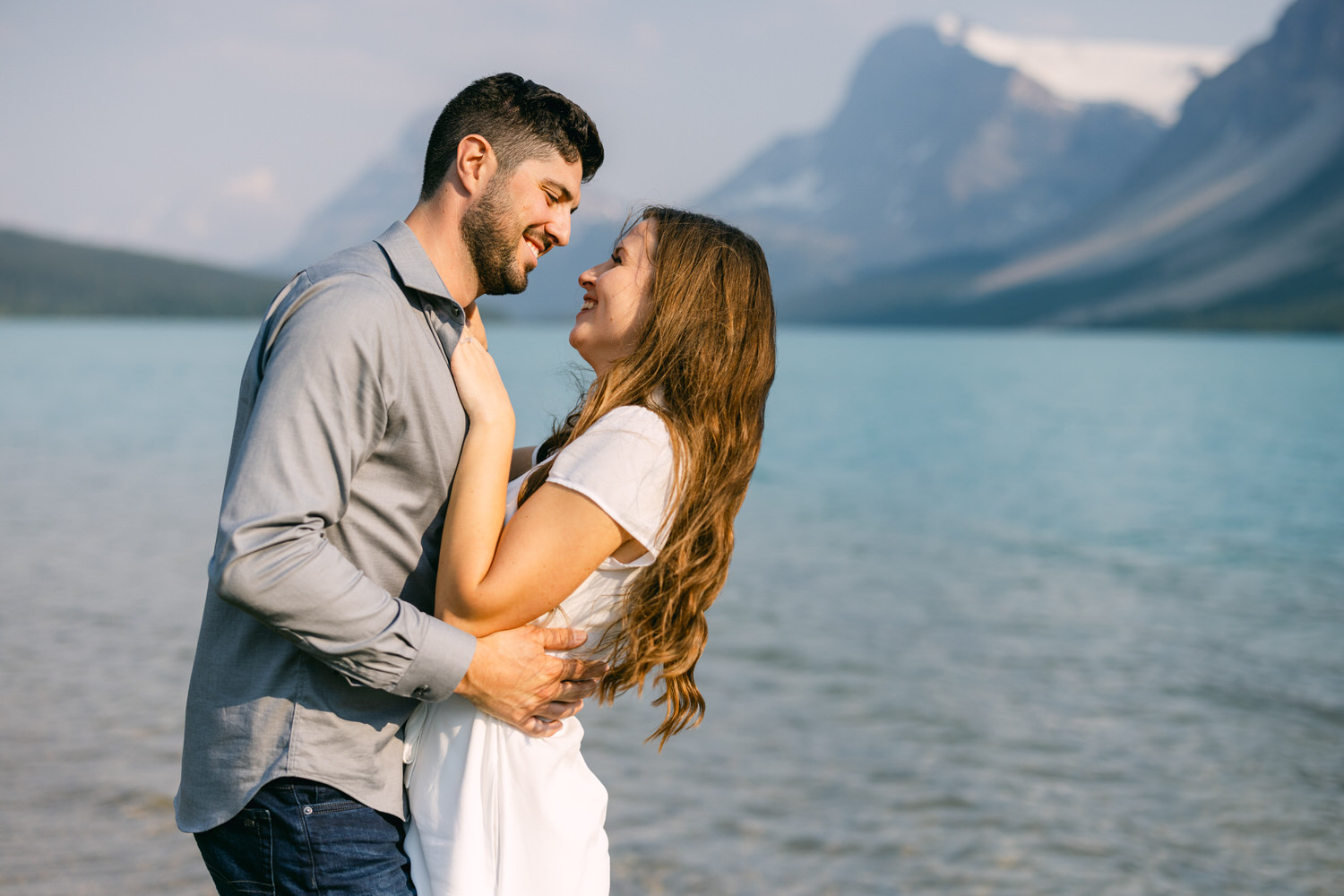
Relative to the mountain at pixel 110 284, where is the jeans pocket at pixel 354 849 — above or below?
below

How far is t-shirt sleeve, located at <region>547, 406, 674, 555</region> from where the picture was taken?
2.47 metres

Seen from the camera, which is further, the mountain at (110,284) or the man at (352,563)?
the mountain at (110,284)

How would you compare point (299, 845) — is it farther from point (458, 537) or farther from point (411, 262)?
point (411, 262)

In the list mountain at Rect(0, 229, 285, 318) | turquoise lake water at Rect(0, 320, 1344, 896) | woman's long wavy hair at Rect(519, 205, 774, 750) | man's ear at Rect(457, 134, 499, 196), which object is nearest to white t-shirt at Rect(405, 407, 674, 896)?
woman's long wavy hair at Rect(519, 205, 774, 750)

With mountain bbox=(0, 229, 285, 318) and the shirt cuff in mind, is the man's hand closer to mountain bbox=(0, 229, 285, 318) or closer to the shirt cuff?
the shirt cuff

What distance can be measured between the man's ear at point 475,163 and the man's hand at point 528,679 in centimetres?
108

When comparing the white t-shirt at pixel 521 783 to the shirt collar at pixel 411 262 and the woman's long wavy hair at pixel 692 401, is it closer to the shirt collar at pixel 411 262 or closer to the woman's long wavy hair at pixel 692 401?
the woman's long wavy hair at pixel 692 401

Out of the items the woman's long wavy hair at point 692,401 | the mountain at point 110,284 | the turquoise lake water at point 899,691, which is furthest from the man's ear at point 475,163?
the mountain at point 110,284

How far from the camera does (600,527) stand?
2467 millimetres

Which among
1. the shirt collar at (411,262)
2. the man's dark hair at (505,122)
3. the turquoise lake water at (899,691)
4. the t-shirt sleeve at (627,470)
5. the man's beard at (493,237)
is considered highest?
the man's dark hair at (505,122)

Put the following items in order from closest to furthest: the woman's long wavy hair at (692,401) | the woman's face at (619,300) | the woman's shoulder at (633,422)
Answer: the woman's shoulder at (633,422), the woman's long wavy hair at (692,401), the woman's face at (619,300)

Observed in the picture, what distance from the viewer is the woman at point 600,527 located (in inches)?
95.6

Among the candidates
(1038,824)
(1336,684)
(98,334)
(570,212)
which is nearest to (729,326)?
(570,212)

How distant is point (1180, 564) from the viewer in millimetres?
18750
